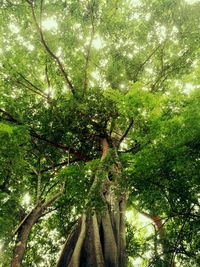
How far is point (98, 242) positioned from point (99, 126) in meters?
3.59

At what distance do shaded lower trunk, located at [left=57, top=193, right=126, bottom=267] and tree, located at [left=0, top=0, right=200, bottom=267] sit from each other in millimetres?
28

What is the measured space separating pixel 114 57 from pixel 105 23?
3.80ft

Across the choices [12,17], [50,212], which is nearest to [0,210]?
[50,212]

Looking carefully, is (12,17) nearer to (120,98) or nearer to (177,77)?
(120,98)

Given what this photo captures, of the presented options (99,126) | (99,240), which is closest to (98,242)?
(99,240)

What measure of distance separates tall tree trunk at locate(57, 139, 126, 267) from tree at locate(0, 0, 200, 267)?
28 mm

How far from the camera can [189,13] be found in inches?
381

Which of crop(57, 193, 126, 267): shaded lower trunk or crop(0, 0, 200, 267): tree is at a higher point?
crop(0, 0, 200, 267): tree

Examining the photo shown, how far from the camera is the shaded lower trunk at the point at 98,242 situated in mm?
6145

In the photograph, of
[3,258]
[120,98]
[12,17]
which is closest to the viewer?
[120,98]

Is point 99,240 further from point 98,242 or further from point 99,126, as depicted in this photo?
point 99,126

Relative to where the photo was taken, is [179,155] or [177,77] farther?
[177,77]

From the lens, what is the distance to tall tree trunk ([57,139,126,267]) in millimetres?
6125

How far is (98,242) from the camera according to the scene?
643 cm
